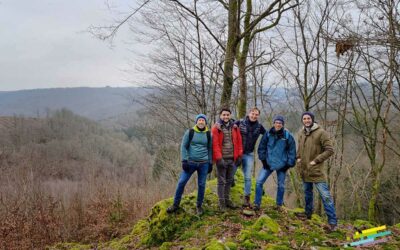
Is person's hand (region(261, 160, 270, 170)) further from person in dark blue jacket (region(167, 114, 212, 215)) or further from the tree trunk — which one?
the tree trunk

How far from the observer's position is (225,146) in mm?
6168

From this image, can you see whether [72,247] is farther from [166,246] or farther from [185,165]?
[185,165]

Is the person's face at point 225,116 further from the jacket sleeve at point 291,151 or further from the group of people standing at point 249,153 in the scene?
the jacket sleeve at point 291,151

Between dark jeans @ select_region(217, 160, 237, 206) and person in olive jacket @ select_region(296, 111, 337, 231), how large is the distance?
4.29ft

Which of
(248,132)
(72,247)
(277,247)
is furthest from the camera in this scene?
(72,247)

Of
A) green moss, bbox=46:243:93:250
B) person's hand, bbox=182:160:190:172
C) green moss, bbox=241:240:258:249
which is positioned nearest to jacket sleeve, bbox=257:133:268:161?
person's hand, bbox=182:160:190:172

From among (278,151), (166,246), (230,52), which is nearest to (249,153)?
(278,151)

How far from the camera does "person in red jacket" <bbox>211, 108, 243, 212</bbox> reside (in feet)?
20.1

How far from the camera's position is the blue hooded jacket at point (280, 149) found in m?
6.29

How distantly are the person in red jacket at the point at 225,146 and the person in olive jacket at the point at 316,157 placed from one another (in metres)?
1.19

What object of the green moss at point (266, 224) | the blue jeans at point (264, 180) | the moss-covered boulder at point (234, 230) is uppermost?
the blue jeans at point (264, 180)

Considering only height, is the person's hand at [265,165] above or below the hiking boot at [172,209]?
above

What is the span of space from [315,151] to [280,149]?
0.66m

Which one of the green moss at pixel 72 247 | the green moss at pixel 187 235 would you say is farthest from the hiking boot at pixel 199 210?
the green moss at pixel 72 247
